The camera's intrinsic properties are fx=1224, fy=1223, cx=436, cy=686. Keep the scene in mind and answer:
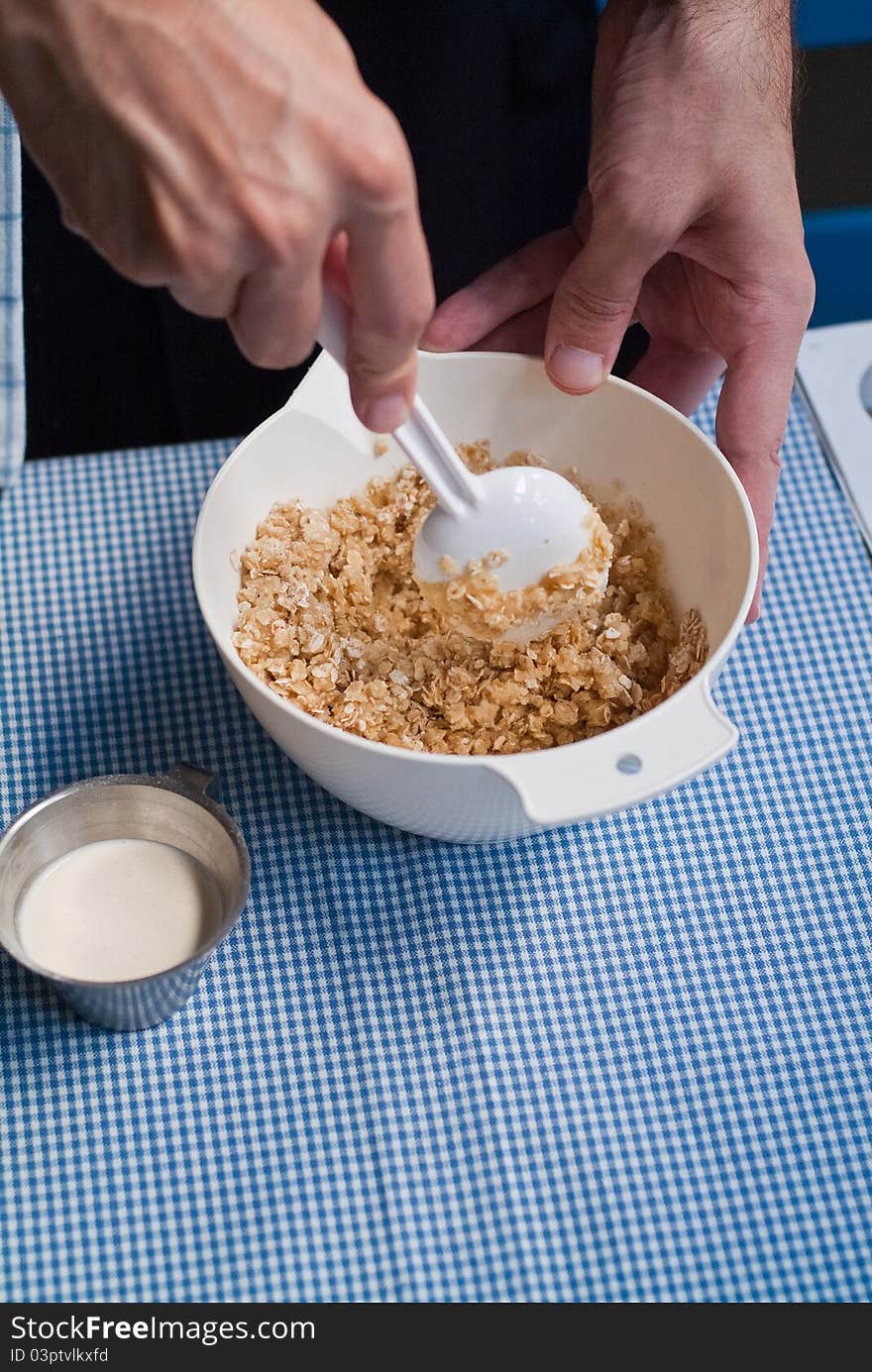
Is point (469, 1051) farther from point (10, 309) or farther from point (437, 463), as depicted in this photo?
point (10, 309)

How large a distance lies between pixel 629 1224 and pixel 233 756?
19.1 inches

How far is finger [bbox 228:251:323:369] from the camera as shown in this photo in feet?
2.29

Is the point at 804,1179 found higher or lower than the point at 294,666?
lower

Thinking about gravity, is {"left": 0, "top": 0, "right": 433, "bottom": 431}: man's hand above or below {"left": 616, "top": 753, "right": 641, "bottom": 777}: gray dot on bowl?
above

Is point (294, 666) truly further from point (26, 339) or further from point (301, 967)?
point (26, 339)

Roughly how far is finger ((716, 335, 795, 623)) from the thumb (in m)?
0.12

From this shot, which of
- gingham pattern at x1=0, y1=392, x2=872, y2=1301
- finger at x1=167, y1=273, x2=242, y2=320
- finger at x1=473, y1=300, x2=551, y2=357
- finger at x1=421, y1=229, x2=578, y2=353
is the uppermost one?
finger at x1=167, y1=273, x2=242, y2=320

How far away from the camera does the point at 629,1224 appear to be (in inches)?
33.8

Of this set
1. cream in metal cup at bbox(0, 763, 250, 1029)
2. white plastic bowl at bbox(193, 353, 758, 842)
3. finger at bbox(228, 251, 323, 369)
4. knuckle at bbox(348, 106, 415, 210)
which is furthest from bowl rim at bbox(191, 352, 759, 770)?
knuckle at bbox(348, 106, 415, 210)

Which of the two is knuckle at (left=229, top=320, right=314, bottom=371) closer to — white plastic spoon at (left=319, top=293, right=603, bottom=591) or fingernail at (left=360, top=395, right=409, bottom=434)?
fingernail at (left=360, top=395, right=409, bottom=434)

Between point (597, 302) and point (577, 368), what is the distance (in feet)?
0.18

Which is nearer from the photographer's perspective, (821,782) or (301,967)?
(301,967)


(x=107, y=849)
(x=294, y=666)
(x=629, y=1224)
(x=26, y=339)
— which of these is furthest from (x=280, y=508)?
(x=26, y=339)

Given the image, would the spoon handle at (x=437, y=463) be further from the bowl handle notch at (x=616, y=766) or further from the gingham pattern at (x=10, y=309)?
the gingham pattern at (x=10, y=309)
